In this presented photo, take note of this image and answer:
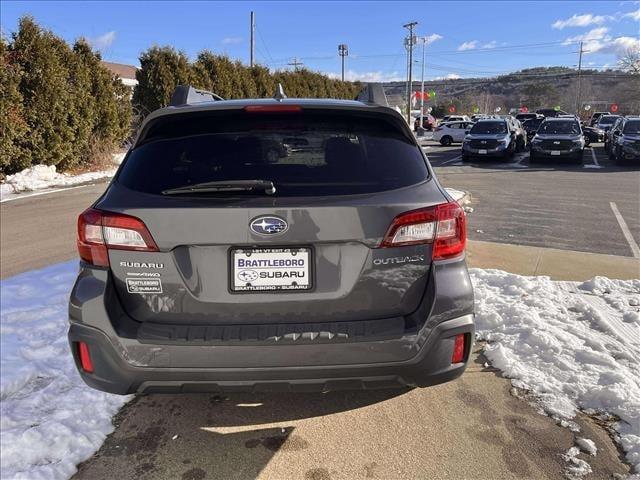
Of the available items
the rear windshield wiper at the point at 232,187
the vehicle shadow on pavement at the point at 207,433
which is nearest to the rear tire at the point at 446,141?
the vehicle shadow on pavement at the point at 207,433

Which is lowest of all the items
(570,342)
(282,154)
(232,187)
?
(570,342)

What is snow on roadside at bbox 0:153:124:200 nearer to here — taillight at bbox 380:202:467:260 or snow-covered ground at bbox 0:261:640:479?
snow-covered ground at bbox 0:261:640:479

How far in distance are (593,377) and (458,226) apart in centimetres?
170

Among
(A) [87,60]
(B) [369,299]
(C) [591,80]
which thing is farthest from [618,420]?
(C) [591,80]

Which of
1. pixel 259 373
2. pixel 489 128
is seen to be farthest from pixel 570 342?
pixel 489 128

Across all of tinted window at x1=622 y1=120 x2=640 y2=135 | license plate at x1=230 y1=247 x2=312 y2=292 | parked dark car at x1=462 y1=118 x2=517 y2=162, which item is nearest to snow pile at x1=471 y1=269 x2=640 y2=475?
license plate at x1=230 y1=247 x2=312 y2=292

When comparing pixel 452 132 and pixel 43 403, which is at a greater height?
pixel 452 132

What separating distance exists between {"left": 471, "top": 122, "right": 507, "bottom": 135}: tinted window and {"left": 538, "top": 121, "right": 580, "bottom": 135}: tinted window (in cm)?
173

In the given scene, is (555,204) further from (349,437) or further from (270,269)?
(270,269)

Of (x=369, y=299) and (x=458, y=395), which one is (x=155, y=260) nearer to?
(x=369, y=299)

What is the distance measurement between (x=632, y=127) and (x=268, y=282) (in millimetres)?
22267

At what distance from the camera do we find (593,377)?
336 cm

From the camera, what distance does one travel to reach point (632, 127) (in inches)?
795

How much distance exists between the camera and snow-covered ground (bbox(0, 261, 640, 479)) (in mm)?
2717
